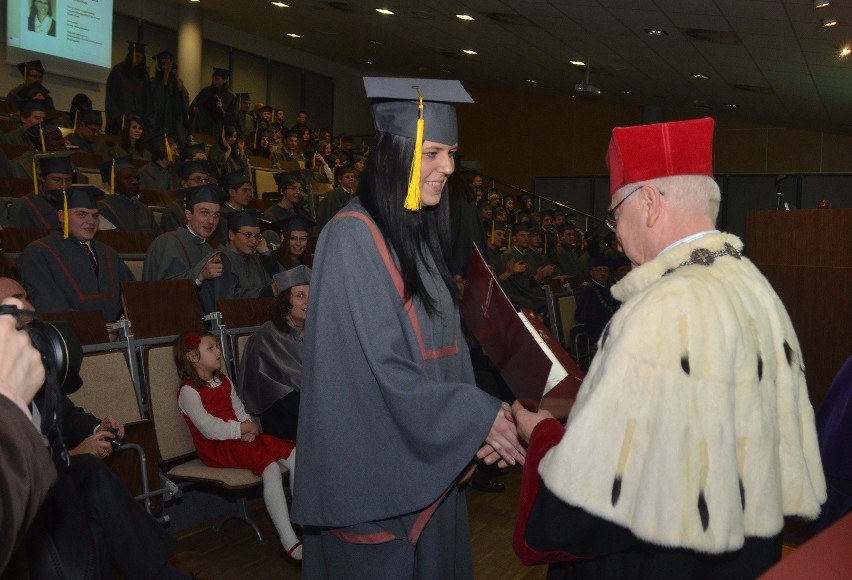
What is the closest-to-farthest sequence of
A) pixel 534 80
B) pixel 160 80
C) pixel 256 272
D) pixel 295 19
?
pixel 256 272 → pixel 160 80 → pixel 295 19 → pixel 534 80

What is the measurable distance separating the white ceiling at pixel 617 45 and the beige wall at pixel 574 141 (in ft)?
3.08

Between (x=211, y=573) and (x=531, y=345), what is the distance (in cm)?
244

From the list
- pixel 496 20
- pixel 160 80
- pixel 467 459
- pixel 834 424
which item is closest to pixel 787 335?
pixel 834 424

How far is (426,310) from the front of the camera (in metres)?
1.96

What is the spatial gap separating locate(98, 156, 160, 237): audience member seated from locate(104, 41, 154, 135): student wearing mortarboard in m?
3.77

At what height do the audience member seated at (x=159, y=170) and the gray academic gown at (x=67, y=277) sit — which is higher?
the audience member seated at (x=159, y=170)

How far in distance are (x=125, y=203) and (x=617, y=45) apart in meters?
7.07

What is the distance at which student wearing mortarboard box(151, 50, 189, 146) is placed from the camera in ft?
41.4

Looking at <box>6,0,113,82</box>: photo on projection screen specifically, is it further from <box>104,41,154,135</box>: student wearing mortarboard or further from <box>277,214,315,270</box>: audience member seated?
<box>277,214,315,270</box>: audience member seated

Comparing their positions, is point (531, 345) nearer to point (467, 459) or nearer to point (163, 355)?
point (467, 459)

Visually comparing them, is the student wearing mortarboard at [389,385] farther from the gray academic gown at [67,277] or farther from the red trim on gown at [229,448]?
the gray academic gown at [67,277]

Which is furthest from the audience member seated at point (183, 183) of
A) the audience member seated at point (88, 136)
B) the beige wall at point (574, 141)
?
the beige wall at point (574, 141)

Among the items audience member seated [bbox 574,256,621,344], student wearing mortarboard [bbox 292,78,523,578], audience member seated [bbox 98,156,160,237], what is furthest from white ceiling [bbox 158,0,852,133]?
student wearing mortarboard [bbox 292,78,523,578]

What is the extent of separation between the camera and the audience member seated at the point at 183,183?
7406 mm
